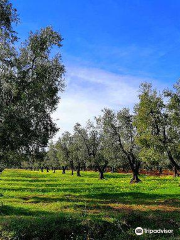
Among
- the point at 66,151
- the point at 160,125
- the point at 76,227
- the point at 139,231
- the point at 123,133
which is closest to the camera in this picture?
the point at 76,227

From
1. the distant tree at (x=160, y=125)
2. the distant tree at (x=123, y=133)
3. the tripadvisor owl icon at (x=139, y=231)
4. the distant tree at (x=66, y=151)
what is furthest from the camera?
the distant tree at (x=66, y=151)

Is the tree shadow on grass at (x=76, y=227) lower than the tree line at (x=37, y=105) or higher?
lower

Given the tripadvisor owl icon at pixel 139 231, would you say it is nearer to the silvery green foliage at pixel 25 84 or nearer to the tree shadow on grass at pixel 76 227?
the tree shadow on grass at pixel 76 227

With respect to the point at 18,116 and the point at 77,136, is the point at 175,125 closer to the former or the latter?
the point at 18,116

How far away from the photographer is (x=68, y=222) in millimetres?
15477

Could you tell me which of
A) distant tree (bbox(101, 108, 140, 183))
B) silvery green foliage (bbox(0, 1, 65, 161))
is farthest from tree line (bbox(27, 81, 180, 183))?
silvery green foliage (bbox(0, 1, 65, 161))

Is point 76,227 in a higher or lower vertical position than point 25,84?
lower

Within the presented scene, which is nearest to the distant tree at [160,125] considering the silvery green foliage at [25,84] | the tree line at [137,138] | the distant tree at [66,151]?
the tree line at [137,138]

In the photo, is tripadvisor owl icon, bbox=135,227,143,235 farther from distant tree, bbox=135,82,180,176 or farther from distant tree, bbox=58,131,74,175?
distant tree, bbox=58,131,74,175

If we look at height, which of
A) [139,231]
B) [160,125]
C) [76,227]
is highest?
[160,125]

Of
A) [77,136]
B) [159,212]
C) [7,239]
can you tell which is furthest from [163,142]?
[77,136]

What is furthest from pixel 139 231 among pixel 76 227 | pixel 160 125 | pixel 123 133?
pixel 123 133

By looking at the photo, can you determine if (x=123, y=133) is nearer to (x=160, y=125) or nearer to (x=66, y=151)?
(x=160, y=125)

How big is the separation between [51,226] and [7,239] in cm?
286
